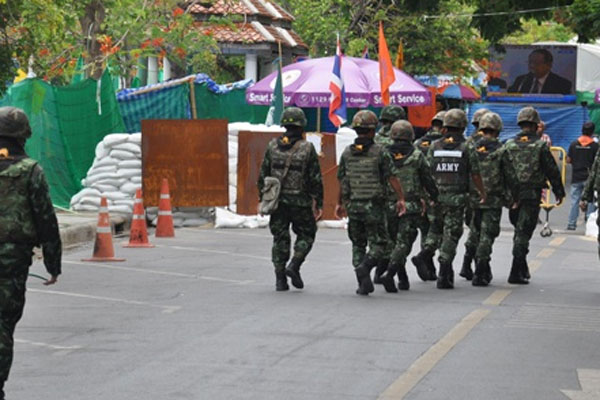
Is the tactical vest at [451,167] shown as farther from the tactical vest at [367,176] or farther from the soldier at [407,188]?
the tactical vest at [367,176]

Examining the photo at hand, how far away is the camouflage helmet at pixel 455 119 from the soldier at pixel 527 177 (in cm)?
74

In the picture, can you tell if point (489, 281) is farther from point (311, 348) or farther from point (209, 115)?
point (209, 115)

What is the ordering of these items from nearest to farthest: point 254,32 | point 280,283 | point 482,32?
point 280,283
point 482,32
point 254,32

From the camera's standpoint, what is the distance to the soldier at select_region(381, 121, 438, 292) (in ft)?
47.8

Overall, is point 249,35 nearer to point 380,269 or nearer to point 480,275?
point 480,275

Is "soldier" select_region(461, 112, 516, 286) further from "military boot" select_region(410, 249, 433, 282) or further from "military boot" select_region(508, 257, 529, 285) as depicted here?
"military boot" select_region(410, 249, 433, 282)

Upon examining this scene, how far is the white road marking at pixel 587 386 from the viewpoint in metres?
8.74

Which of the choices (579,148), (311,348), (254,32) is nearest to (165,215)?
(579,148)

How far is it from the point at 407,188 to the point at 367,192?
0.71 m

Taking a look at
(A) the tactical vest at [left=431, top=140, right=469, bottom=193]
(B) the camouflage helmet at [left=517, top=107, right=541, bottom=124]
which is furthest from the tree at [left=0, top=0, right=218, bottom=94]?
(A) the tactical vest at [left=431, top=140, right=469, bottom=193]

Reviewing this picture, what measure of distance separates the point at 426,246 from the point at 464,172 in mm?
951

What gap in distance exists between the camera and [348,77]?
107ft

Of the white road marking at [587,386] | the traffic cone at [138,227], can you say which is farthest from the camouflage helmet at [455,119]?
the traffic cone at [138,227]

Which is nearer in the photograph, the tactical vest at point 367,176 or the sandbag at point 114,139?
the tactical vest at point 367,176
